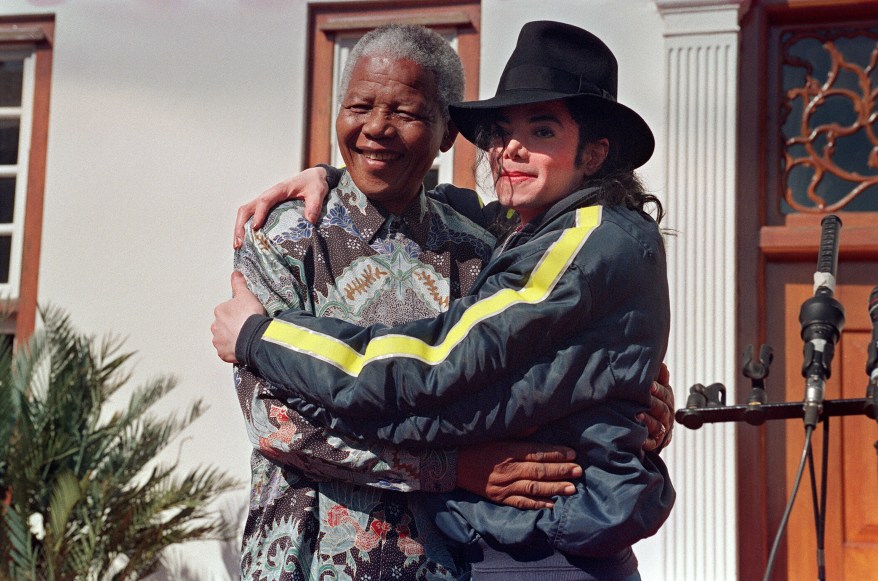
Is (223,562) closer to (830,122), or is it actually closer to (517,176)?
(830,122)

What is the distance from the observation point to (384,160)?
7.53 feet

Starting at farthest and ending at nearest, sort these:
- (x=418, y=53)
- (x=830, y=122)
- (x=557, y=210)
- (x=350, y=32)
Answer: (x=350, y=32), (x=830, y=122), (x=418, y=53), (x=557, y=210)

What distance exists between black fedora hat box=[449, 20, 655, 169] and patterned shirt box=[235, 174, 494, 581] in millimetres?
263

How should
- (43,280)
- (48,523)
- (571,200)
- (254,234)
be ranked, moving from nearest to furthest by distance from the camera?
(571,200) < (254,234) < (48,523) < (43,280)

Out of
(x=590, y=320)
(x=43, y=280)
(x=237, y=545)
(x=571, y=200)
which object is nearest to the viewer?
(x=590, y=320)

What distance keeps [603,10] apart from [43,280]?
281 cm

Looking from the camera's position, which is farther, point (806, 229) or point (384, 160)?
point (806, 229)

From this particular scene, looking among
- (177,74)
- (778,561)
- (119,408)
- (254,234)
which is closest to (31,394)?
(119,408)

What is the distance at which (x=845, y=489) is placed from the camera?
485cm

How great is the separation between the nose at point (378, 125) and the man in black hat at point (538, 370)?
0.29 meters

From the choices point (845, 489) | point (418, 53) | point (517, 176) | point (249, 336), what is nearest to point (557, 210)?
point (517, 176)

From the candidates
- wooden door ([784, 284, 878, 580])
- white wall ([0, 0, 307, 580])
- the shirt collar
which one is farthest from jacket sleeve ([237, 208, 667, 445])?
white wall ([0, 0, 307, 580])

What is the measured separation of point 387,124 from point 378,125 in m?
0.02

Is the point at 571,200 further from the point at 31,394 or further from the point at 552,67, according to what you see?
the point at 31,394
